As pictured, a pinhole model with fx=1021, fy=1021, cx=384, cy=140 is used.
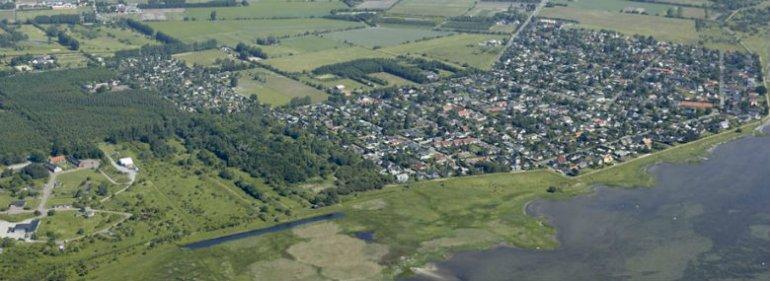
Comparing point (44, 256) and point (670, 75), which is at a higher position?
point (670, 75)

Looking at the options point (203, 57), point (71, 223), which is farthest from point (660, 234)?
point (203, 57)

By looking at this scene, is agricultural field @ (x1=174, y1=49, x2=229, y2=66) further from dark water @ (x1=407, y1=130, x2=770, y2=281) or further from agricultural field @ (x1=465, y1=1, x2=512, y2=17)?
dark water @ (x1=407, y1=130, x2=770, y2=281)

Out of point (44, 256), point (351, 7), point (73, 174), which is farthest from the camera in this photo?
point (351, 7)

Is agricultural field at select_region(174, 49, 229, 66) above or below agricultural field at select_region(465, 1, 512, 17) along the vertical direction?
below

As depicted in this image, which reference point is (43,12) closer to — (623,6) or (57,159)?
(57,159)

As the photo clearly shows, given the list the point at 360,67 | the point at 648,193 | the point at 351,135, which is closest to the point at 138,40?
the point at 360,67

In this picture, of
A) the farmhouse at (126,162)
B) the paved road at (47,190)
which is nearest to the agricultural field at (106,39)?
the farmhouse at (126,162)

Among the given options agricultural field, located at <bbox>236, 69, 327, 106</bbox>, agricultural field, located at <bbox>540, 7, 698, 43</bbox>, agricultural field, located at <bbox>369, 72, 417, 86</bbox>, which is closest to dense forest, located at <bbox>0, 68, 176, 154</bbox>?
agricultural field, located at <bbox>236, 69, 327, 106</bbox>

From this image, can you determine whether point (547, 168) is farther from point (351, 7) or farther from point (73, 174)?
point (351, 7)
